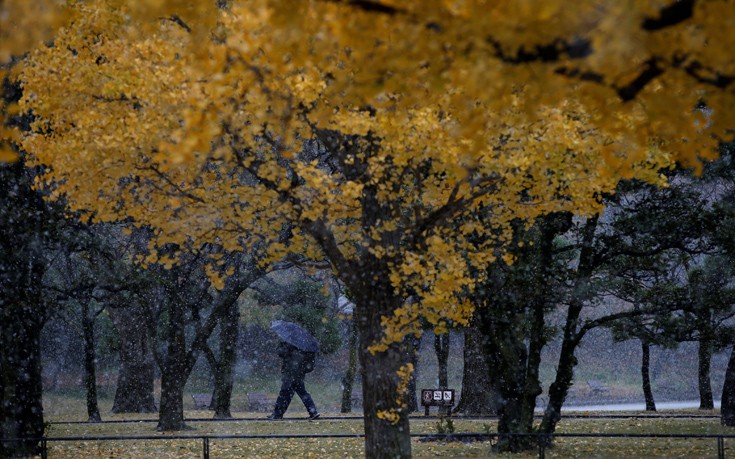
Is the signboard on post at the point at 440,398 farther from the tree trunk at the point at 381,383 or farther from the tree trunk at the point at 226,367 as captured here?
the tree trunk at the point at 381,383

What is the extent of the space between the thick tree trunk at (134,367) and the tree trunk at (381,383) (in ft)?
63.8

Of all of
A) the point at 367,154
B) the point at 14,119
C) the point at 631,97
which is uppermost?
the point at 14,119

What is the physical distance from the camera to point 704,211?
15758mm

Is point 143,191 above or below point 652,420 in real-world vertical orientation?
above

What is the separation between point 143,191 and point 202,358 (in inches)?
1540

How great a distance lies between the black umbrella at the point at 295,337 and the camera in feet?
85.5

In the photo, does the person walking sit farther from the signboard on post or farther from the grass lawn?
the signboard on post

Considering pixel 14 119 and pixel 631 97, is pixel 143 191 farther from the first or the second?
pixel 631 97

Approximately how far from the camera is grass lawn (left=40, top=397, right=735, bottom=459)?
15578 mm

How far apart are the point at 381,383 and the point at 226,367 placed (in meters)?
17.8

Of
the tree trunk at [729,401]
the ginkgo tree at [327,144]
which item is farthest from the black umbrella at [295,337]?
the ginkgo tree at [327,144]

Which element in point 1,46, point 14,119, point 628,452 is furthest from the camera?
point 628,452

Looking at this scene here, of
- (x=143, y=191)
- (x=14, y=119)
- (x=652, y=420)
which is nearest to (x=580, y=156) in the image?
(x=143, y=191)

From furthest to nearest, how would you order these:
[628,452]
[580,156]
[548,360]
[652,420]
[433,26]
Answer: [548,360]
[652,420]
[628,452]
[580,156]
[433,26]
